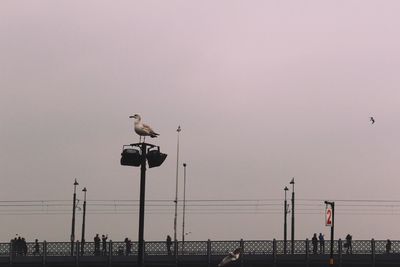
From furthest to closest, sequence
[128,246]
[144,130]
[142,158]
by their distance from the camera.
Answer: [128,246], [144,130], [142,158]

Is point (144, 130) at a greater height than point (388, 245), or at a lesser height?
greater

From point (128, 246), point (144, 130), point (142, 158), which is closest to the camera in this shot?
point (142, 158)

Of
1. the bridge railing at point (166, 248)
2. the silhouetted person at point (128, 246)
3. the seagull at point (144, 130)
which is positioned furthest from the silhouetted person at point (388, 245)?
the seagull at point (144, 130)

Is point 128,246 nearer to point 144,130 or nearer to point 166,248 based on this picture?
point 166,248

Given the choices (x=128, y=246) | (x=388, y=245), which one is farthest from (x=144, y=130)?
(x=388, y=245)

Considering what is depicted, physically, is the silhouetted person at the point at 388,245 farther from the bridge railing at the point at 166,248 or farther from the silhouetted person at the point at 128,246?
the silhouetted person at the point at 128,246

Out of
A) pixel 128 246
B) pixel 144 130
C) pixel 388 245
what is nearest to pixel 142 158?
pixel 144 130

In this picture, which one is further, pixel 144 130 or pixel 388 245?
pixel 388 245

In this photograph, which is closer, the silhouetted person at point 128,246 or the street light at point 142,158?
the street light at point 142,158

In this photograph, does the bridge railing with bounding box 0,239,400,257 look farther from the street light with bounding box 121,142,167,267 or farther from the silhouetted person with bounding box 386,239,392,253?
the street light with bounding box 121,142,167,267

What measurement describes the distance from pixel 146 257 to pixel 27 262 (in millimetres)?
7272

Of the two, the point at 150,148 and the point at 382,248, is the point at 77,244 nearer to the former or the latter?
the point at 382,248

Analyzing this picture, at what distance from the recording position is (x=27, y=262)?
56.5m

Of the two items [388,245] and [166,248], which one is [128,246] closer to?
[166,248]
